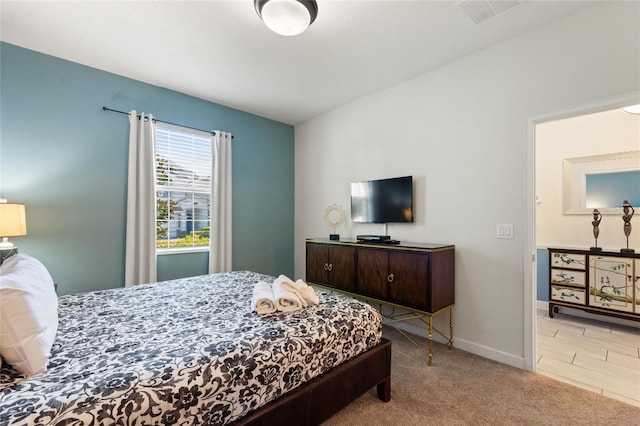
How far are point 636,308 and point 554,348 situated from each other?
43.2 inches

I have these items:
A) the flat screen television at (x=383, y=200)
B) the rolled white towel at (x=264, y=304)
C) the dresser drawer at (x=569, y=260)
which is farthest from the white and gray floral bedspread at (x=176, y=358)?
the dresser drawer at (x=569, y=260)

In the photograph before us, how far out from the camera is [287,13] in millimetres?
1864

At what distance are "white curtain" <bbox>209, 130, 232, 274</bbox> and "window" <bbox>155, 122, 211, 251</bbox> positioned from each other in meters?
0.13

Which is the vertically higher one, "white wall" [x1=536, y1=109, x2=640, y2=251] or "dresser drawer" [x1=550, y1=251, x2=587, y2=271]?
"white wall" [x1=536, y1=109, x2=640, y2=251]

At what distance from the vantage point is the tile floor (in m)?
2.10

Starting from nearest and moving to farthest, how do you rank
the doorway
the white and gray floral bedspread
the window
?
the white and gray floral bedspread
the doorway
the window

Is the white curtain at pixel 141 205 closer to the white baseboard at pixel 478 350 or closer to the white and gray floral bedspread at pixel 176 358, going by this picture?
the white and gray floral bedspread at pixel 176 358

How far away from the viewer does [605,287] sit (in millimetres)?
3119

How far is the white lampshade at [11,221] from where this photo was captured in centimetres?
217

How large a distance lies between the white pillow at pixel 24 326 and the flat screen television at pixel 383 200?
281cm

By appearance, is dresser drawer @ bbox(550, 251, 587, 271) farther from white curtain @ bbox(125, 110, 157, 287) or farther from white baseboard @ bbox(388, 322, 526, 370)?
white curtain @ bbox(125, 110, 157, 287)

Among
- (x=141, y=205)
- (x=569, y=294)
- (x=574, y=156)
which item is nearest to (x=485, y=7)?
(x=574, y=156)

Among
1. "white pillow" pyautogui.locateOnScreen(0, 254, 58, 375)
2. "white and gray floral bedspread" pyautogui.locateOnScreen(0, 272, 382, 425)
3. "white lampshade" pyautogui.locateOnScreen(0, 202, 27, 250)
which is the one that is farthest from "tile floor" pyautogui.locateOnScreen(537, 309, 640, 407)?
"white lampshade" pyautogui.locateOnScreen(0, 202, 27, 250)

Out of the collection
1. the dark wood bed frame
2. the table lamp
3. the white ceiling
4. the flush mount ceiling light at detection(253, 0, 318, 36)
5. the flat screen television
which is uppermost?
the white ceiling
